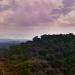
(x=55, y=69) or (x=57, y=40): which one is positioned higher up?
(x=57, y=40)

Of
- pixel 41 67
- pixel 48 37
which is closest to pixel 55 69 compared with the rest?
pixel 41 67

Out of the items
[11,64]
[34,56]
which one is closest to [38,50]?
[34,56]

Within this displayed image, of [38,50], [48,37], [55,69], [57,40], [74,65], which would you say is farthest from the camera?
[48,37]

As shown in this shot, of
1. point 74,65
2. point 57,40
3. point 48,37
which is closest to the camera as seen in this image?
point 74,65

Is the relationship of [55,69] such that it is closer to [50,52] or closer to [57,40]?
[50,52]

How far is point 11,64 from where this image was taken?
73.1 m

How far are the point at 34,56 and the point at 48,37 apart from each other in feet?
107

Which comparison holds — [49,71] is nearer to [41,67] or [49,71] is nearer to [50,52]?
[41,67]

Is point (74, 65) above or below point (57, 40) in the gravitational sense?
below

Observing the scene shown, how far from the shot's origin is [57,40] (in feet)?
341

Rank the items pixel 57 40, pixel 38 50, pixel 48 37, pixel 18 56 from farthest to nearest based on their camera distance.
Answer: pixel 48 37 < pixel 57 40 < pixel 38 50 < pixel 18 56

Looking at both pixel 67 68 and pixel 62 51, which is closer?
pixel 67 68

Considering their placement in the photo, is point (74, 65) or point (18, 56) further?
point (18, 56)

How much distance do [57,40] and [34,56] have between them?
2316cm
